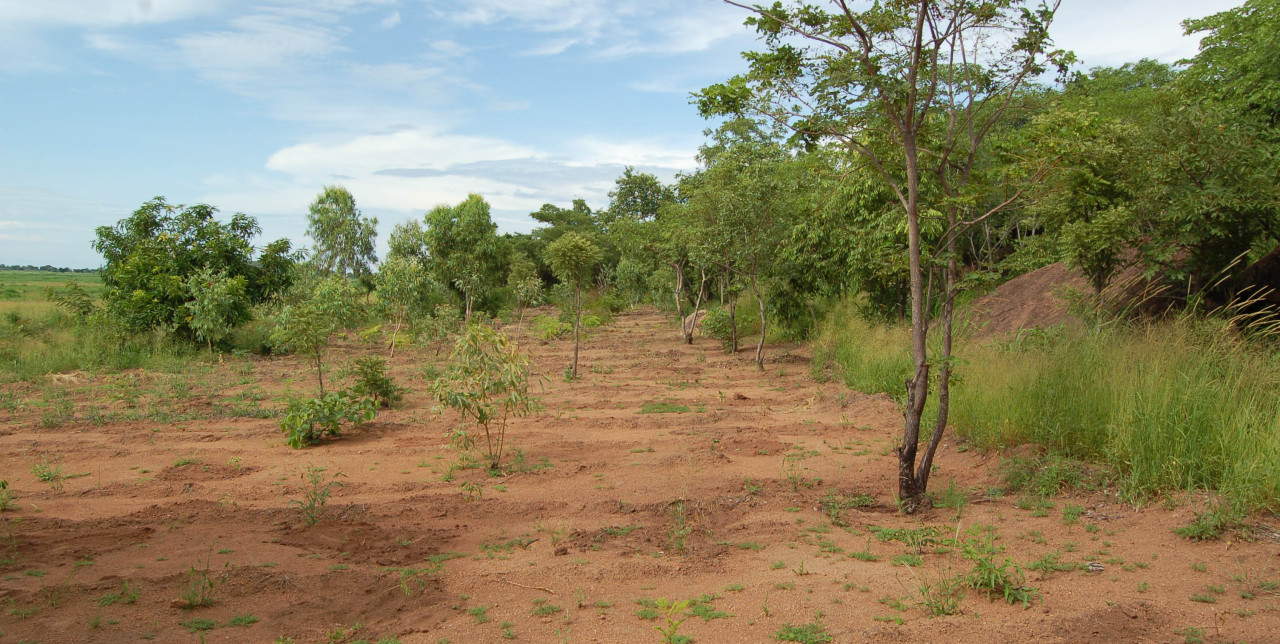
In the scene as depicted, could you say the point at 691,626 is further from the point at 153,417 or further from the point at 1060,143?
the point at 153,417

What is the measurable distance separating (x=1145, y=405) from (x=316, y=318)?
32.7 ft

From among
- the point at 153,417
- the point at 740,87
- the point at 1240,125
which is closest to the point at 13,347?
the point at 153,417

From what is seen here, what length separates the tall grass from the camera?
17.4 feet

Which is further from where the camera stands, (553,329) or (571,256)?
(553,329)

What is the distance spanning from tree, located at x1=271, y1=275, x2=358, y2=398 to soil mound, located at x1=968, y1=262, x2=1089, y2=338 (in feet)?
32.4

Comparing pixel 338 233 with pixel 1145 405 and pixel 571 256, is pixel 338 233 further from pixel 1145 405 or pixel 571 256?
pixel 1145 405

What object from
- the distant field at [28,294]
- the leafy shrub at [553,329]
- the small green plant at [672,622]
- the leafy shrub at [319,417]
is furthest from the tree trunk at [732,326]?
the distant field at [28,294]

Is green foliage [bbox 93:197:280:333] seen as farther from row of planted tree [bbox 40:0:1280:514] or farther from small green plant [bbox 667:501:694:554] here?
small green plant [bbox 667:501:694:554]

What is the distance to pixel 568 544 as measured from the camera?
17.1 ft

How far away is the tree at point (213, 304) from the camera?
16.5 meters

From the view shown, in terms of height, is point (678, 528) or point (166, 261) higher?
point (166, 261)

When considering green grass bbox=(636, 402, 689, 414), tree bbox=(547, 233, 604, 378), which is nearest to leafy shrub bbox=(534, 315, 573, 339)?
tree bbox=(547, 233, 604, 378)

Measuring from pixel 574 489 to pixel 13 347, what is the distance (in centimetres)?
1504

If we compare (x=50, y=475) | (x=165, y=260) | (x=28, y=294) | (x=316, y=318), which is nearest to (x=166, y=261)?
(x=165, y=260)
